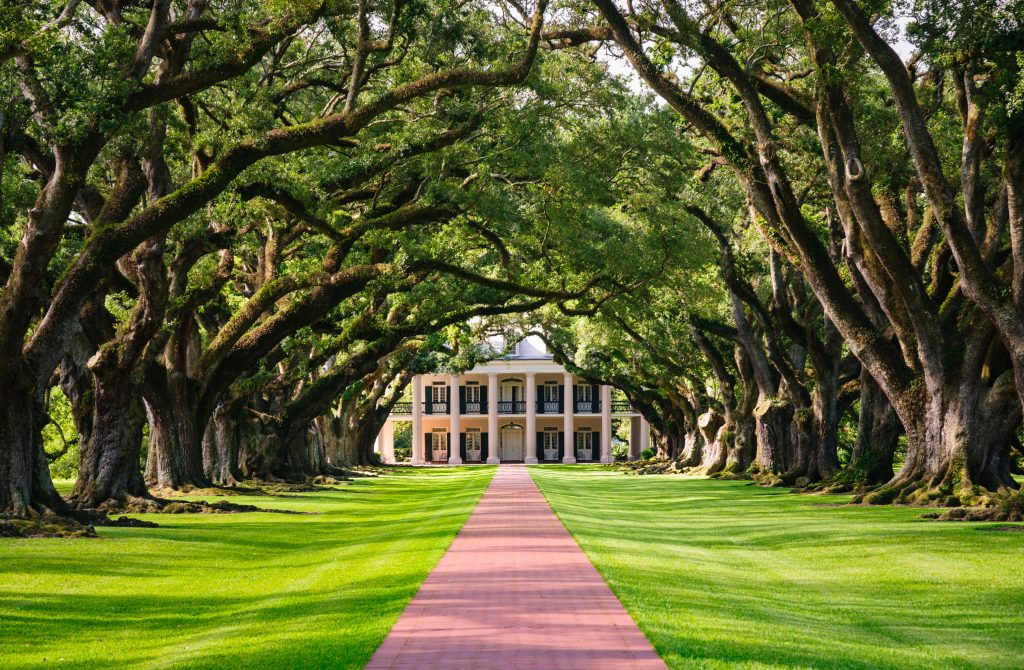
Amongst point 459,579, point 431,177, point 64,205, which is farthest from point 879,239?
point 64,205

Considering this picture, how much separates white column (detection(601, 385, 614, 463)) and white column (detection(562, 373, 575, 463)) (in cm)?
222

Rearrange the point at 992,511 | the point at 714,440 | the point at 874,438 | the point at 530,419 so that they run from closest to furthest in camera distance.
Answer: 1. the point at 992,511
2. the point at 874,438
3. the point at 714,440
4. the point at 530,419

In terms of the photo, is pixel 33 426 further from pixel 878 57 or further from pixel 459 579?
pixel 878 57

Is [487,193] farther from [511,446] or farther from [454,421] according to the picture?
[511,446]

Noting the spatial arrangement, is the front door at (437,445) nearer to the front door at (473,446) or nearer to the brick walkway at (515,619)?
the front door at (473,446)

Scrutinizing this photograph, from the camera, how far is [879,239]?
63.2ft

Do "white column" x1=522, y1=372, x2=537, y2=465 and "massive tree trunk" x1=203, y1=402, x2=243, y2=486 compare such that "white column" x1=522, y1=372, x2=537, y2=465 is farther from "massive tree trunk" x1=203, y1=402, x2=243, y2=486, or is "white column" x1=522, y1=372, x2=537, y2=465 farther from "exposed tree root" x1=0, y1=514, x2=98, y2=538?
"exposed tree root" x1=0, y1=514, x2=98, y2=538

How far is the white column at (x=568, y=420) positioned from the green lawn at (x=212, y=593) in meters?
62.5

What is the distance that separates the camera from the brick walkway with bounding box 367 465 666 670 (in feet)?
23.9

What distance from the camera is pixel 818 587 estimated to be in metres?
12.0

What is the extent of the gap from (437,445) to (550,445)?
835 centimetres

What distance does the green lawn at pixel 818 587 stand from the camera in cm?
807

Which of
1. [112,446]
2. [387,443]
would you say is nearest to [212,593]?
[112,446]

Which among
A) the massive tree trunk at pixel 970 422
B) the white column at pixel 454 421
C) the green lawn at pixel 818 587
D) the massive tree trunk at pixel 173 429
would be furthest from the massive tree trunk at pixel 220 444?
the white column at pixel 454 421
